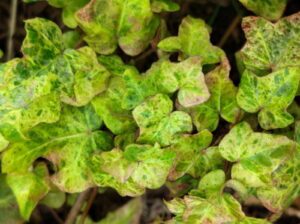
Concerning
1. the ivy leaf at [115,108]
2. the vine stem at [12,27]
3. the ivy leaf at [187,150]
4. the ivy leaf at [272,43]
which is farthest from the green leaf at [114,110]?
the vine stem at [12,27]

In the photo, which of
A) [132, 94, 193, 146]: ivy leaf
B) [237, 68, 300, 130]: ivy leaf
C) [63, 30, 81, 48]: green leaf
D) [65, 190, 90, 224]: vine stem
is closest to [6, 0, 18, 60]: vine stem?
[63, 30, 81, 48]: green leaf

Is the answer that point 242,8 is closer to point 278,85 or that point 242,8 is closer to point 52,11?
point 278,85

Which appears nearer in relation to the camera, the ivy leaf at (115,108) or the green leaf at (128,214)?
the ivy leaf at (115,108)

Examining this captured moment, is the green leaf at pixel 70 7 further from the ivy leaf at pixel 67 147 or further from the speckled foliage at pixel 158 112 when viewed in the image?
the ivy leaf at pixel 67 147

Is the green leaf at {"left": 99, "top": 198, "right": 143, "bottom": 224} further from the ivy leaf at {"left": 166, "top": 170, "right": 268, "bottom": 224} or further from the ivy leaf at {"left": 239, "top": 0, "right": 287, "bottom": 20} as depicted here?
the ivy leaf at {"left": 239, "top": 0, "right": 287, "bottom": 20}

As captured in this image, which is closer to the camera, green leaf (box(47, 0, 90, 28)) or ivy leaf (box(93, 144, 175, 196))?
ivy leaf (box(93, 144, 175, 196))

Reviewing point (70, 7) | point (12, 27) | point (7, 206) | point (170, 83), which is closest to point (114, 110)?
point (170, 83)
